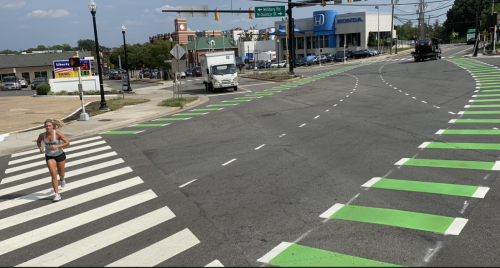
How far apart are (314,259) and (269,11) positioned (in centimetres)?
3486

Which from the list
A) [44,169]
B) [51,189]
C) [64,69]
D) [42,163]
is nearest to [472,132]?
[51,189]

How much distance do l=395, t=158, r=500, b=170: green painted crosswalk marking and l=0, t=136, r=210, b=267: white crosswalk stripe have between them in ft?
A: 19.6

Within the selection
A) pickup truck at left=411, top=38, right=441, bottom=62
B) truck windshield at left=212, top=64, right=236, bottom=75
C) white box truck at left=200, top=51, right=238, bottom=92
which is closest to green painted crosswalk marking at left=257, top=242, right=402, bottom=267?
white box truck at left=200, top=51, right=238, bottom=92

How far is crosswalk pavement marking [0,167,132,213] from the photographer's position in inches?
358

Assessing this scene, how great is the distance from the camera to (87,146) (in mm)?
15195

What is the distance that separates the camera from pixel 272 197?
8.38 metres

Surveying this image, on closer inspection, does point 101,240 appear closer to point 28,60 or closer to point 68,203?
point 68,203

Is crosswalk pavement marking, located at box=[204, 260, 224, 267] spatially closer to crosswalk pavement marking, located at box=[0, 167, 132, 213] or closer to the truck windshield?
crosswalk pavement marking, located at box=[0, 167, 132, 213]

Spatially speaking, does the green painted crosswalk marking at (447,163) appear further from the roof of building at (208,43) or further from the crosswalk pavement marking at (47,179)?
the roof of building at (208,43)

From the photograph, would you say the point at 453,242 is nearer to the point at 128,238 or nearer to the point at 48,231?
the point at 128,238

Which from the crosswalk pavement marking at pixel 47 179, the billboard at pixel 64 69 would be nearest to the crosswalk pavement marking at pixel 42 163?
the crosswalk pavement marking at pixel 47 179

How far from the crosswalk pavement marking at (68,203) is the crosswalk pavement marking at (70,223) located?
0.72m

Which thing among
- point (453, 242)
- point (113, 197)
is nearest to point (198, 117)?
point (113, 197)

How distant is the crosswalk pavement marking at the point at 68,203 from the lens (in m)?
8.01
